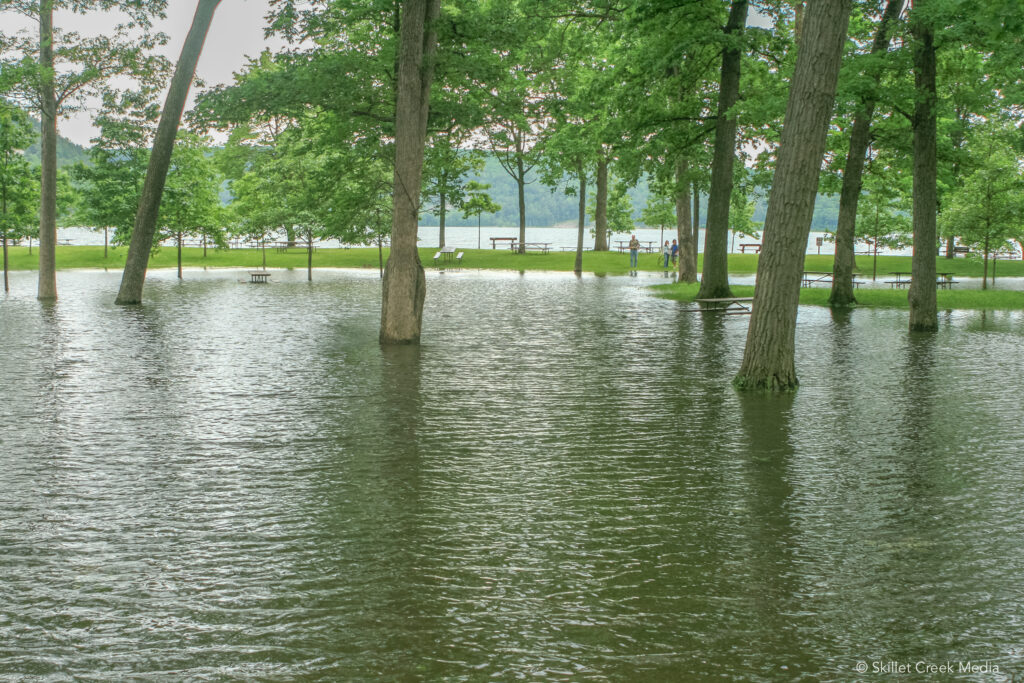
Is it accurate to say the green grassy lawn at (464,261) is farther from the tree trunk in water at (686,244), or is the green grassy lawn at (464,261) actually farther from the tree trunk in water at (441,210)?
the tree trunk in water at (686,244)

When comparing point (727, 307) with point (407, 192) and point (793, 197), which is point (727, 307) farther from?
point (793, 197)

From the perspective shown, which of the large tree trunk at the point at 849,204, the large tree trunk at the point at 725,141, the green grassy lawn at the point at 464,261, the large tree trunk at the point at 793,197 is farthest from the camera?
the green grassy lawn at the point at 464,261

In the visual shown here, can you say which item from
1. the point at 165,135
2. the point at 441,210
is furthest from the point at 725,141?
the point at 441,210

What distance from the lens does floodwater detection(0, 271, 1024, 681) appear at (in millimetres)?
4340

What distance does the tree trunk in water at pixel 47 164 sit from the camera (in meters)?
27.0

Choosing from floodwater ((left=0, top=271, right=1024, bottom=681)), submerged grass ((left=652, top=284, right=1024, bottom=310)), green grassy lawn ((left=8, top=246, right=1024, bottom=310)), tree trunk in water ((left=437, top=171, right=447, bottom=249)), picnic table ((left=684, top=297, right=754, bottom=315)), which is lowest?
floodwater ((left=0, top=271, right=1024, bottom=681))

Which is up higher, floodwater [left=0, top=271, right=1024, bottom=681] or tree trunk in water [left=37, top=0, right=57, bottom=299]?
tree trunk in water [left=37, top=0, right=57, bottom=299]

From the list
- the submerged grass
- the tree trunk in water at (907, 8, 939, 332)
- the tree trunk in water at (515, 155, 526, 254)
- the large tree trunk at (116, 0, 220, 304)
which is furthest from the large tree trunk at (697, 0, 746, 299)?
the tree trunk in water at (515, 155, 526, 254)

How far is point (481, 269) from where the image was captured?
165 feet

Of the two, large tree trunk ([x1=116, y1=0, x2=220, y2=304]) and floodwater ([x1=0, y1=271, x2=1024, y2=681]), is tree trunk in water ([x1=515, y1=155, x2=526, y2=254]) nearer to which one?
large tree trunk ([x1=116, y1=0, x2=220, y2=304])

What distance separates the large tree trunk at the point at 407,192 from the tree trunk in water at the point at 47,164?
1491cm

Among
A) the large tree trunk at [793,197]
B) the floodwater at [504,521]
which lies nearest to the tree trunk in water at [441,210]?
the large tree trunk at [793,197]

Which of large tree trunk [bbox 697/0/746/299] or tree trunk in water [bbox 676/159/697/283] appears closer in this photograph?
large tree trunk [bbox 697/0/746/299]

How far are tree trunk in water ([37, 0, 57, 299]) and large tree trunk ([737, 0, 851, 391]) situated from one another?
2229 centimetres
